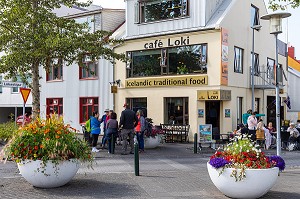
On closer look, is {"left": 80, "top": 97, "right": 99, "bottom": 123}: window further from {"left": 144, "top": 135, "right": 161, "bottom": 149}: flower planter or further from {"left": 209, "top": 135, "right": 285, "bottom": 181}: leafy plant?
{"left": 209, "top": 135, "right": 285, "bottom": 181}: leafy plant

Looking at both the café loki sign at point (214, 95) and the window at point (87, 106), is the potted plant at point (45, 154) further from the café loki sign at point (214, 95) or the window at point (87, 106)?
the window at point (87, 106)

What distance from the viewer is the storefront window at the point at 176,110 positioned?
21.6 meters

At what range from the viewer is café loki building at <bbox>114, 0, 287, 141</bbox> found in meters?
20.7

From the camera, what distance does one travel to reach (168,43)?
22078mm

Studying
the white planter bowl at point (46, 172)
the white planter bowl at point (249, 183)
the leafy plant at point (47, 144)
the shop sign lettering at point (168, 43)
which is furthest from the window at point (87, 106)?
the white planter bowl at point (249, 183)

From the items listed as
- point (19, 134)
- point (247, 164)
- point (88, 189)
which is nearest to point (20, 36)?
point (19, 134)

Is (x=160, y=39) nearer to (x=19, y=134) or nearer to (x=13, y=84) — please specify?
(x=13, y=84)

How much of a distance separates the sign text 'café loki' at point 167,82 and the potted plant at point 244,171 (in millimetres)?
13051

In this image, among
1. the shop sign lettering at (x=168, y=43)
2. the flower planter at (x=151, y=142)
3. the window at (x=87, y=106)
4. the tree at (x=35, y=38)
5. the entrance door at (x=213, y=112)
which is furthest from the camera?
the window at (x=87, y=106)

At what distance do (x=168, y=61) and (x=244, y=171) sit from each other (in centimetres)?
1534

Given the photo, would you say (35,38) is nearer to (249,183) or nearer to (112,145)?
(112,145)

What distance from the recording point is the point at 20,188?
27.8ft

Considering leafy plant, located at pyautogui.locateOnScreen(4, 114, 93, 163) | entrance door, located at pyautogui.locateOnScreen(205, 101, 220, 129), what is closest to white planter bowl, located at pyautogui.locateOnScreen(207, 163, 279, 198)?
leafy plant, located at pyautogui.locateOnScreen(4, 114, 93, 163)

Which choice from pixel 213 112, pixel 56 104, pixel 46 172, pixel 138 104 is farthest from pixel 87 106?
pixel 46 172
